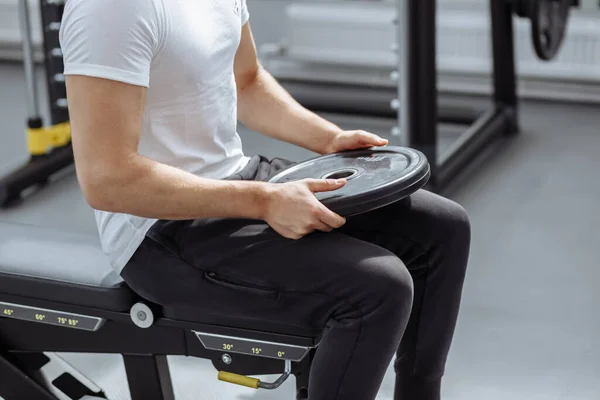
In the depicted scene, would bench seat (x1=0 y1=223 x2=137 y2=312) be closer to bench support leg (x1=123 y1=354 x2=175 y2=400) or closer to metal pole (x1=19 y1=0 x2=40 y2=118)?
bench support leg (x1=123 y1=354 x2=175 y2=400)

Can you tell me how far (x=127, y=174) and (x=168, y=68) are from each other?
7.2 inches

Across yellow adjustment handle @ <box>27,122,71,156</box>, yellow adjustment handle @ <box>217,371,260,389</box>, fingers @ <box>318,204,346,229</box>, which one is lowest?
yellow adjustment handle @ <box>27,122,71,156</box>

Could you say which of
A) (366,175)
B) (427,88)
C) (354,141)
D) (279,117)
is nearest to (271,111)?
(279,117)

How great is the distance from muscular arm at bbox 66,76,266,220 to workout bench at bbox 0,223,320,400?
0.67 ft

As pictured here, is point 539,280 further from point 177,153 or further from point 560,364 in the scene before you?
point 177,153

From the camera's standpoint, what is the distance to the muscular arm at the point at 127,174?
1.42 metres

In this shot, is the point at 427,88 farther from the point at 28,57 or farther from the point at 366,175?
the point at 366,175

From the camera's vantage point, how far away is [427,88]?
304cm

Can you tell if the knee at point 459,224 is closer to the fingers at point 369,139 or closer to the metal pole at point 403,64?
the fingers at point 369,139

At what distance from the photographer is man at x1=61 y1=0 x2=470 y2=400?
142 cm

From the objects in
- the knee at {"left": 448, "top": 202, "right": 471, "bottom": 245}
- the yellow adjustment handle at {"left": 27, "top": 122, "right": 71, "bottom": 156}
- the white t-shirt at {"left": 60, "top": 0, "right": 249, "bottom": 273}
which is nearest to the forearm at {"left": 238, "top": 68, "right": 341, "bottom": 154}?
the white t-shirt at {"left": 60, "top": 0, "right": 249, "bottom": 273}

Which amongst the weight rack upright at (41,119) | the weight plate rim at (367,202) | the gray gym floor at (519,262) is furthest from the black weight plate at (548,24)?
the weight plate rim at (367,202)

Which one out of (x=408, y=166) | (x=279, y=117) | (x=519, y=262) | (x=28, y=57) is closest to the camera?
(x=408, y=166)

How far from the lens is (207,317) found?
1594 millimetres
